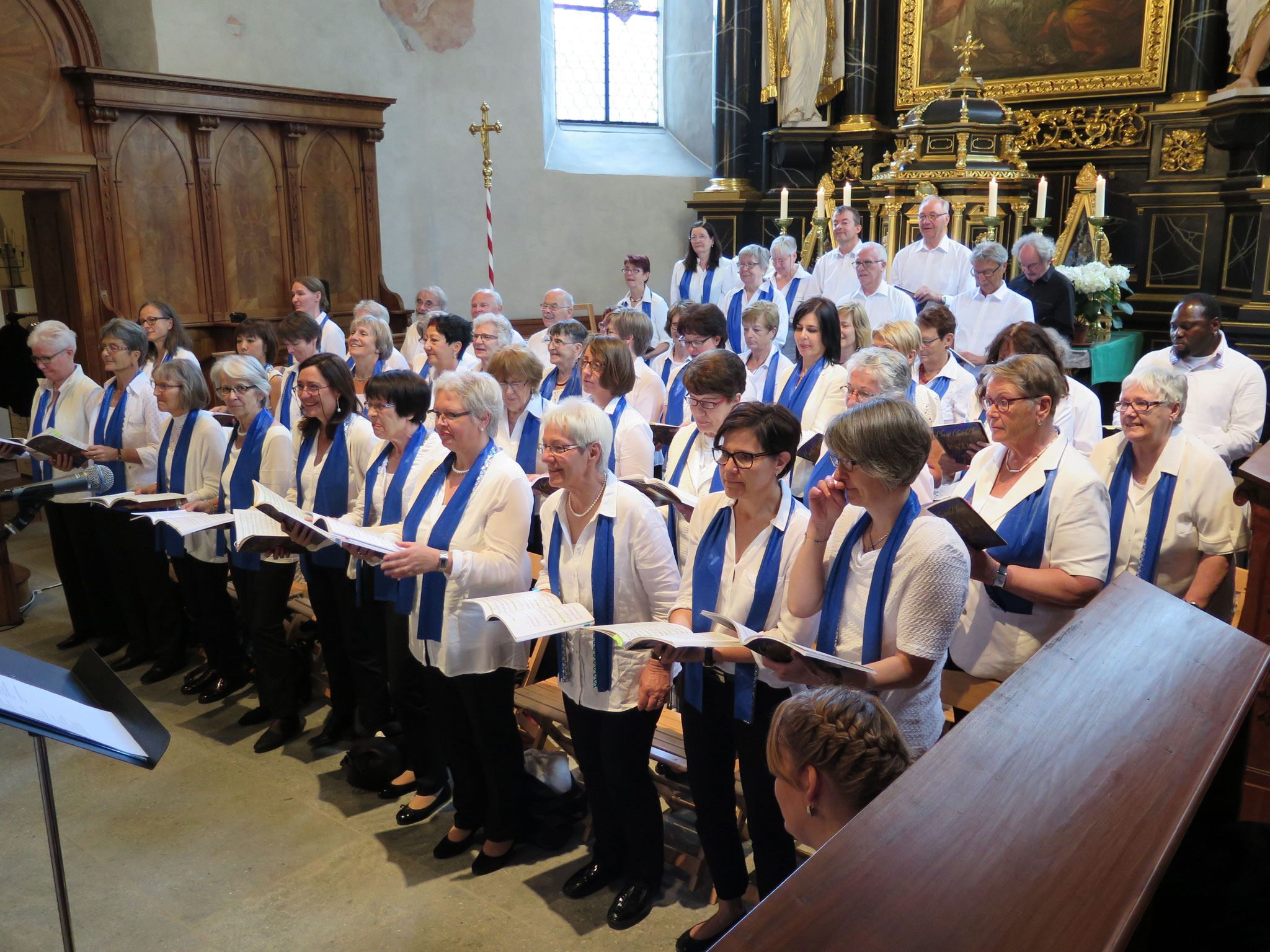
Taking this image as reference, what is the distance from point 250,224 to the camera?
9094 millimetres

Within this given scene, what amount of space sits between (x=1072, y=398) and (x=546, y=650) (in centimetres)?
241

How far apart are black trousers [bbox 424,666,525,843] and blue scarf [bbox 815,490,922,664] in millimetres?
1256

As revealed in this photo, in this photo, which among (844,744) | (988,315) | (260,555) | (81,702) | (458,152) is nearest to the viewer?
(844,744)

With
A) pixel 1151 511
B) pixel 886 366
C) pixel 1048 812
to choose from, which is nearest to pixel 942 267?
pixel 886 366

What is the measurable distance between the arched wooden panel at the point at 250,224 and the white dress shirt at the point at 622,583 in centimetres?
706

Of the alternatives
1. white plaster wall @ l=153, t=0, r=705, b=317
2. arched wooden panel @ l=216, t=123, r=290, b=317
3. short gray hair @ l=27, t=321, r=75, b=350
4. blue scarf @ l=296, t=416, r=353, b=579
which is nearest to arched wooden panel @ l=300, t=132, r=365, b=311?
arched wooden panel @ l=216, t=123, r=290, b=317

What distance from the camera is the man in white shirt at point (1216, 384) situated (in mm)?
4617

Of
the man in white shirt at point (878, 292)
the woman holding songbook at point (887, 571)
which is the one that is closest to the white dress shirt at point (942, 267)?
the man in white shirt at point (878, 292)

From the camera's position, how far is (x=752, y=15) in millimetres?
10773

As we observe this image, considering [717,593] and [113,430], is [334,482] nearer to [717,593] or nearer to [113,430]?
[113,430]

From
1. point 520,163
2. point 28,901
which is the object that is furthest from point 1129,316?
point 28,901

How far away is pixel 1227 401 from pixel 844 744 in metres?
3.84

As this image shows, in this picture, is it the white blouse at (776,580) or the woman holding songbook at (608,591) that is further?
the woman holding songbook at (608,591)

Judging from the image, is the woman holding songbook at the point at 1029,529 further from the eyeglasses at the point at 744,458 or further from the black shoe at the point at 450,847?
the black shoe at the point at 450,847
